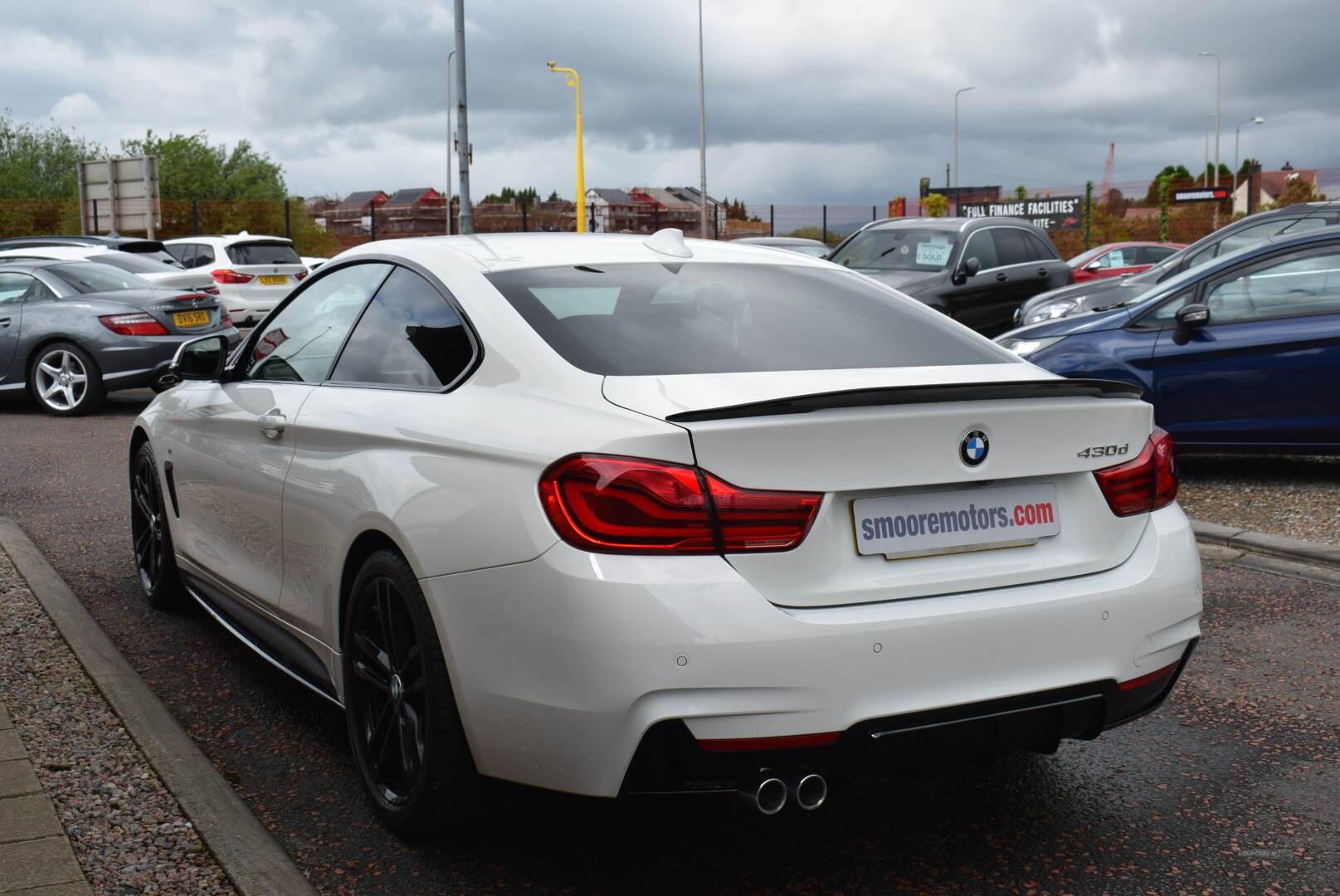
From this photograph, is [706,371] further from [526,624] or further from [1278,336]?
[1278,336]

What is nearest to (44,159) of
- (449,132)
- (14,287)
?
(449,132)

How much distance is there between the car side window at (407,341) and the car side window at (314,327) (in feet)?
0.34

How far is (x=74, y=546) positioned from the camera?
708 centimetres

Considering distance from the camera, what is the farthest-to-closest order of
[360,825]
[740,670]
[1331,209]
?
1. [1331,209]
2. [360,825]
3. [740,670]

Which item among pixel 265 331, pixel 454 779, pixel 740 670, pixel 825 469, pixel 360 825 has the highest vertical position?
pixel 265 331

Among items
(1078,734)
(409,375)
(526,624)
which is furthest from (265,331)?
(1078,734)

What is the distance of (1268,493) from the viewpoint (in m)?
8.32

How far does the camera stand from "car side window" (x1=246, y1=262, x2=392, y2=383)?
13.7ft

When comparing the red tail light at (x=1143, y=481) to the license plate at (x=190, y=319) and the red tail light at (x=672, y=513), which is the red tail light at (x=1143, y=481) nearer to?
the red tail light at (x=672, y=513)

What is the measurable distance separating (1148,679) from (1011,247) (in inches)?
535

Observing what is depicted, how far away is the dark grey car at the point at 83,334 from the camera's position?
13336 mm

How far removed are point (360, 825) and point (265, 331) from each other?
193 centimetres

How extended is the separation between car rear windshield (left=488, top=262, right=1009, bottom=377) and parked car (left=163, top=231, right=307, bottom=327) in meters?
17.1

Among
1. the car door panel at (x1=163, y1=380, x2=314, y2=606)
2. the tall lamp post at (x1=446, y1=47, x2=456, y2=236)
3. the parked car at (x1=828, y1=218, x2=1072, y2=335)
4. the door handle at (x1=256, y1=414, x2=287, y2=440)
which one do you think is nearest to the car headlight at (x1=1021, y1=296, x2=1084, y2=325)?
the parked car at (x1=828, y1=218, x2=1072, y2=335)
